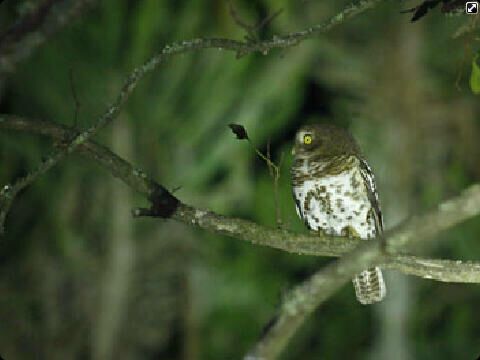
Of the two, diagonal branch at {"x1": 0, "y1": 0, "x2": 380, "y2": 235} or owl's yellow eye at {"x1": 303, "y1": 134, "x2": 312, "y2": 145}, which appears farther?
owl's yellow eye at {"x1": 303, "y1": 134, "x2": 312, "y2": 145}

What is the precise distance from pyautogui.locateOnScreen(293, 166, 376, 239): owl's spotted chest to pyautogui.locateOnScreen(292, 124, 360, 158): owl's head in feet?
0.35

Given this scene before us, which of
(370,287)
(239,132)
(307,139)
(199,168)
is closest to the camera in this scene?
(239,132)

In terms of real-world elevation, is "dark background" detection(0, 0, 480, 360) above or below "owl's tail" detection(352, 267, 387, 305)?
above

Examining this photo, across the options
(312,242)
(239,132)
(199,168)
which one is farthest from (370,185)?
(199,168)

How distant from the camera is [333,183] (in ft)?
16.6

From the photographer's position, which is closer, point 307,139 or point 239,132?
point 239,132

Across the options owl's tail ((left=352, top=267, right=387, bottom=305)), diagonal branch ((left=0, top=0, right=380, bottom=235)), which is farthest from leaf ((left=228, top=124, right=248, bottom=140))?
owl's tail ((left=352, top=267, right=387, bottom=305))

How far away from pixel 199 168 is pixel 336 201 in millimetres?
4702

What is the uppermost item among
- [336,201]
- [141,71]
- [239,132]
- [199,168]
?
[199,168]

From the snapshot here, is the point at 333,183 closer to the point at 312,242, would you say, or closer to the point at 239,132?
the point at 312,242

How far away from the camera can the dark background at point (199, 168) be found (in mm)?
9242

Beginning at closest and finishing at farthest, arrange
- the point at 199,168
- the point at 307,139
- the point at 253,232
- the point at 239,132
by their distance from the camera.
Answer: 1. the point at 239,132
2. the point at 253,232
3. the point at 307,139
4. the point at 199,168

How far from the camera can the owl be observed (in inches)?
200

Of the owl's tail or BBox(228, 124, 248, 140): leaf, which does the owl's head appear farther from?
BBox(228, 124, 248, 140): leaf
